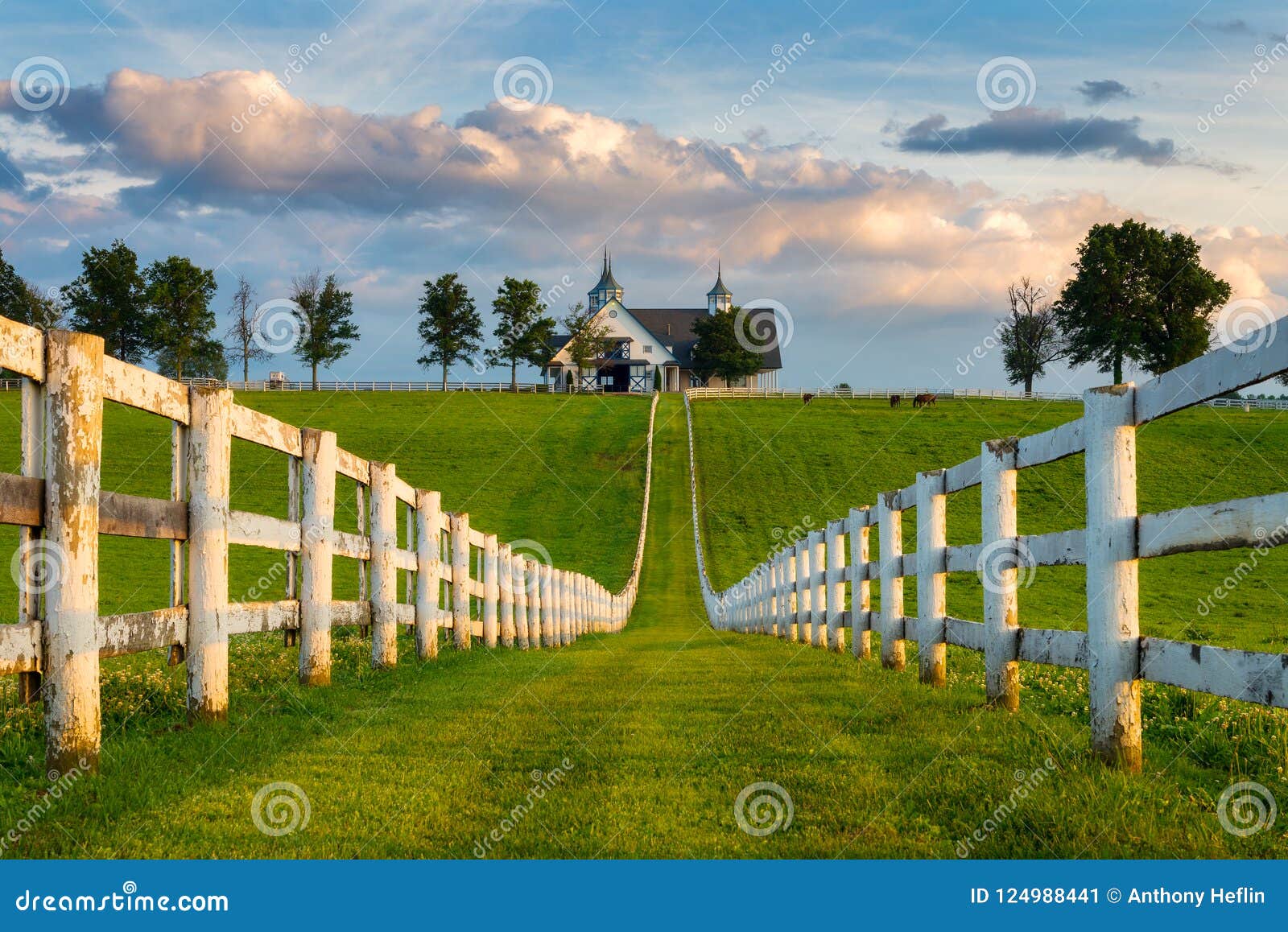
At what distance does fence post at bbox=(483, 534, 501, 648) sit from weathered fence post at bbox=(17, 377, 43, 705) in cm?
906

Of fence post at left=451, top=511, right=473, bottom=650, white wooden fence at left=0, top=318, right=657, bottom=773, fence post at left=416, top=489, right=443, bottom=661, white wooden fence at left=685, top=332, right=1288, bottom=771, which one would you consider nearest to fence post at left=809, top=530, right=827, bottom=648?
fence post at left=451, top=511, right=473, bottom=650

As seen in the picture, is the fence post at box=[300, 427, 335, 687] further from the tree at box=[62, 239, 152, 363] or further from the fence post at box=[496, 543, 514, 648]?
the tree at box=[62, 239, 152, 363]

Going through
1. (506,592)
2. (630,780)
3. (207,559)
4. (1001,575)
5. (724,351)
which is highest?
(724,351)

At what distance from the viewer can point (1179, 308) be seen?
92.4 metres

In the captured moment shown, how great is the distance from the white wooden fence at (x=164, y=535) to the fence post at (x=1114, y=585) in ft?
15.2

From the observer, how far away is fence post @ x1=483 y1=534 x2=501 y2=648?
14.3m

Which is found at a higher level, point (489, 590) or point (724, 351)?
point (724, 351)

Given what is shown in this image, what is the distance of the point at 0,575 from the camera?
28.2 meters

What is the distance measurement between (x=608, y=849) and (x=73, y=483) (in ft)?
9.78

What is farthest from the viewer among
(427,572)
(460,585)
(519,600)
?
(519,600)

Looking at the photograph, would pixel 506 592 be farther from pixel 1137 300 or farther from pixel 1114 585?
pixel 1137 300

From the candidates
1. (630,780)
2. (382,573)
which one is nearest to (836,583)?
(382,573)

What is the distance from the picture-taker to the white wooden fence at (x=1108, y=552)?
4.46 meters

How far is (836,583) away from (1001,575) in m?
6.45
